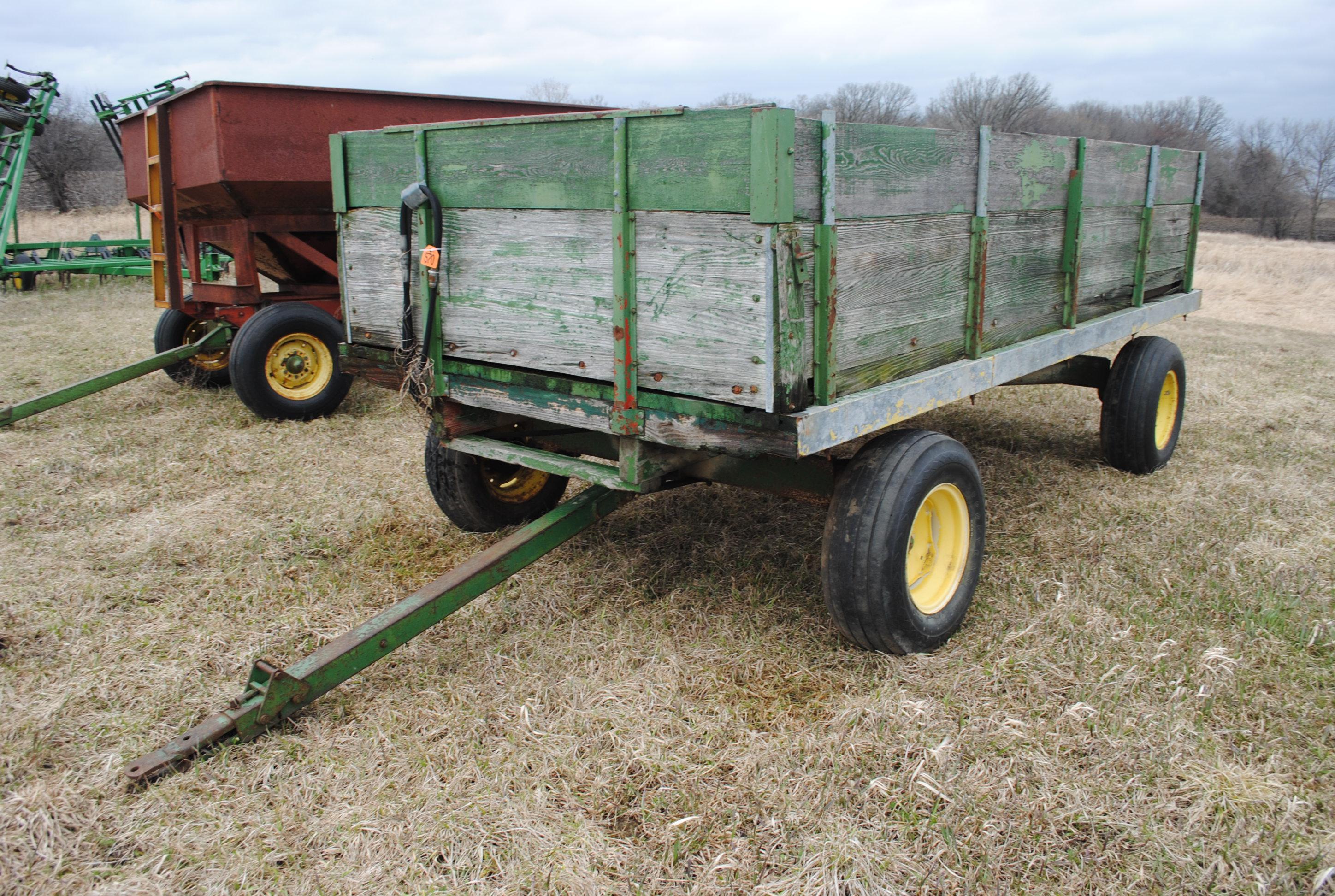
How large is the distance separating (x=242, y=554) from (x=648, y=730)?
2336mm

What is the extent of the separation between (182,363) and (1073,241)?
6.75 metres

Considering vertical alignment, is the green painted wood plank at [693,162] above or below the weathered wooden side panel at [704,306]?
above

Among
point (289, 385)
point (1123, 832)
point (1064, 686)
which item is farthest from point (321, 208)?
point (1123, 832)

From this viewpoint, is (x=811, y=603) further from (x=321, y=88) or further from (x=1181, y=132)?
(x=1181, y=132)

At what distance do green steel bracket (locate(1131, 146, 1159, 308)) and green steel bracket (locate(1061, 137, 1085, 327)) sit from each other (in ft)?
2.80

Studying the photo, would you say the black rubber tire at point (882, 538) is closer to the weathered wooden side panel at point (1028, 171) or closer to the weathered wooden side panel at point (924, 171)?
the weathered wooden side panel at point (924, 171)

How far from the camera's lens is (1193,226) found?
18.4ft

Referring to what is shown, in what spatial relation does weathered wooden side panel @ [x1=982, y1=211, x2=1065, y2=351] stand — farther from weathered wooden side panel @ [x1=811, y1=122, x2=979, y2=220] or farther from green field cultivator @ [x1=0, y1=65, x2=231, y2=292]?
green field cultivator @ [x1=0, y1=65, x2=231, y2=292]

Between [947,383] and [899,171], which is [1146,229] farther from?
[899,171]

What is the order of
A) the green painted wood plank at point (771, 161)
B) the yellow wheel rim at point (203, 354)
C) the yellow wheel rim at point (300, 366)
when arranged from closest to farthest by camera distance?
the green painted wood plank at point (771, 161) < the yellow wheel rim at point (300, 366) < the yellow wheel rim at point (203, 354)

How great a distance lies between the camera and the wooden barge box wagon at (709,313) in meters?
2.62

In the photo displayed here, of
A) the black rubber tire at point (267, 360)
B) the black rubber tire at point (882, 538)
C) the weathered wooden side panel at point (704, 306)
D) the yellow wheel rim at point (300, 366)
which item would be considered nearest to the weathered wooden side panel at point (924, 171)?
the weathered wooden side panel at point (704, 306)

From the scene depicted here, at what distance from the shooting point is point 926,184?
3125 millimetres

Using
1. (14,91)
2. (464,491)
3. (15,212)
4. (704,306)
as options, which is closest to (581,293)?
(704,306)
